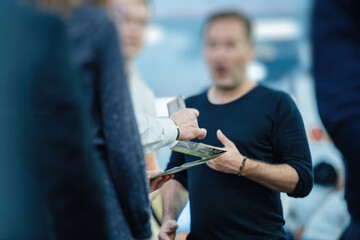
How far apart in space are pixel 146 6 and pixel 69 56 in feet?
1.79

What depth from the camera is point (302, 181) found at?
1.08m

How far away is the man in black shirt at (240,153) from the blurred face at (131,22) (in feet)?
0.65

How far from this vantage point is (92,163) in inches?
24.0

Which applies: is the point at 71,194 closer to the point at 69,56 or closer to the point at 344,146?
the point at 69,56

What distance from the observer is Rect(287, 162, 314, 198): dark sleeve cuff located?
3.52ft

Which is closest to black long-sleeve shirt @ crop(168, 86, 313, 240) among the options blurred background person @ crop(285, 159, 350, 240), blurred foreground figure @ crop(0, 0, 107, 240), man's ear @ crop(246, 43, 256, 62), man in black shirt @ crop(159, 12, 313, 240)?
man in black shirt @ crop(159, 12, 313, 240)

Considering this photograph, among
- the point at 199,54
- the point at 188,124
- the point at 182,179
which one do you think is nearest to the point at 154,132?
the point at 188,124

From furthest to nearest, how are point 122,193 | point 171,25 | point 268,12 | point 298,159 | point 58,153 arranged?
point 268,12 → point 171,25 → point 298,159 → point 122,193 → point 58,153

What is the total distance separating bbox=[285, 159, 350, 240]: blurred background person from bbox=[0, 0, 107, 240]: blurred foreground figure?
1994 mm

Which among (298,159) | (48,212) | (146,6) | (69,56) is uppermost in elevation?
(146,6)

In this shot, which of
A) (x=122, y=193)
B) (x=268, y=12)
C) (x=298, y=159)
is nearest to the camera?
(x=122, y=193)

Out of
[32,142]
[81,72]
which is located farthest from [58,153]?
[81,72]

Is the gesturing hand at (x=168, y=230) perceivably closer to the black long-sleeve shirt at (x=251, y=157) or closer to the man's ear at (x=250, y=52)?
the black long-sleeve shirt at (x=251, y=157)

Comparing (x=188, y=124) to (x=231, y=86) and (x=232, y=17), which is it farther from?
(x=232, y=17)
